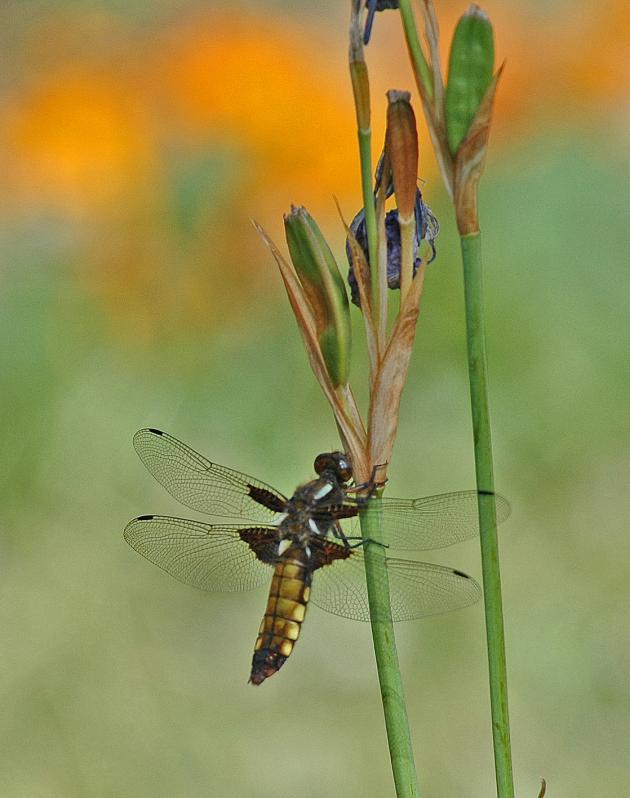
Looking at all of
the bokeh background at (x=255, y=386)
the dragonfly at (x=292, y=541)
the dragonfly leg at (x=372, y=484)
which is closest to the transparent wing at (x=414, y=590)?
the dragonfly at (x=292, y=541)

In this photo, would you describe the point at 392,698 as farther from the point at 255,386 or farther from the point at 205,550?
the point at 255,386

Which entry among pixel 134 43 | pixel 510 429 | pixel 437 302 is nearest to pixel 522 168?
pixel 437 302

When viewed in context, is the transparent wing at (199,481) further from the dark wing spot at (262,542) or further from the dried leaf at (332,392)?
the dried leaf at (332,392)

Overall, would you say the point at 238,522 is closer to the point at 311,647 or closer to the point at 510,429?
the point at 311,647

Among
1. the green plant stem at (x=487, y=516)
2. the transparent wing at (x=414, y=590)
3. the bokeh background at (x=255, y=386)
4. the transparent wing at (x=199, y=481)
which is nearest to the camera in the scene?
the green plant stem at (x=487, y=516)

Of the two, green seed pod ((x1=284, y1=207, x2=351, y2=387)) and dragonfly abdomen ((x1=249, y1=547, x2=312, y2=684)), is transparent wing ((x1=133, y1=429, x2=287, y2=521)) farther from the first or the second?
green seed pod ((x1=284, y1=207, x2=351, y2=387))
